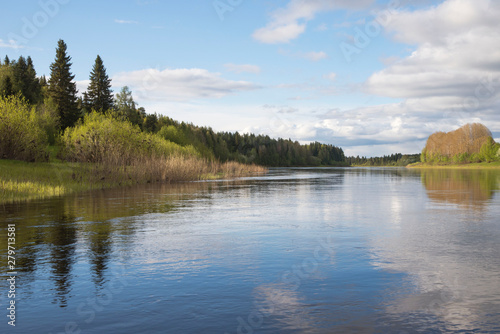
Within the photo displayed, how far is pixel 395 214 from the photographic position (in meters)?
25.9

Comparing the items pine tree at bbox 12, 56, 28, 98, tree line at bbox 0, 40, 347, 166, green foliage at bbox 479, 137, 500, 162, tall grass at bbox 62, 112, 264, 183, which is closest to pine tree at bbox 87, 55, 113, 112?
tree line at bbox 0, 40, 347, 166

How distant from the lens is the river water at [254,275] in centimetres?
887

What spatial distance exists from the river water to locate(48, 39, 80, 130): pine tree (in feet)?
311

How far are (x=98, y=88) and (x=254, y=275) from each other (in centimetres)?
12800

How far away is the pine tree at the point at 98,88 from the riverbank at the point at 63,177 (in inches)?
2767

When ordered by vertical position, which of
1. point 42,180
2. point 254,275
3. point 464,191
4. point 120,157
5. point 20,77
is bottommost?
point 254,275

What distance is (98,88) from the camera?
12838cm

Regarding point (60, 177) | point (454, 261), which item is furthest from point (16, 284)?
point (60, 177)

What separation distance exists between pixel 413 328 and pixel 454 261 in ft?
20.7

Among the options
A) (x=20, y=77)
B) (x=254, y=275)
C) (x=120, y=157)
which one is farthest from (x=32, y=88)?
(x=254, y=275)

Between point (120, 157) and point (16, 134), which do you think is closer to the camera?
point (16, 134)

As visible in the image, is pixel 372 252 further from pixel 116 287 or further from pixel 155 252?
pixel 116 287

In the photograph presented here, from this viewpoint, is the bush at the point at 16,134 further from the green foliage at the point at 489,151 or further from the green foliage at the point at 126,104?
the green foliage at the point at 489,151

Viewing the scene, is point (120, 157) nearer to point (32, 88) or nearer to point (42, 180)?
point (42, 180)
